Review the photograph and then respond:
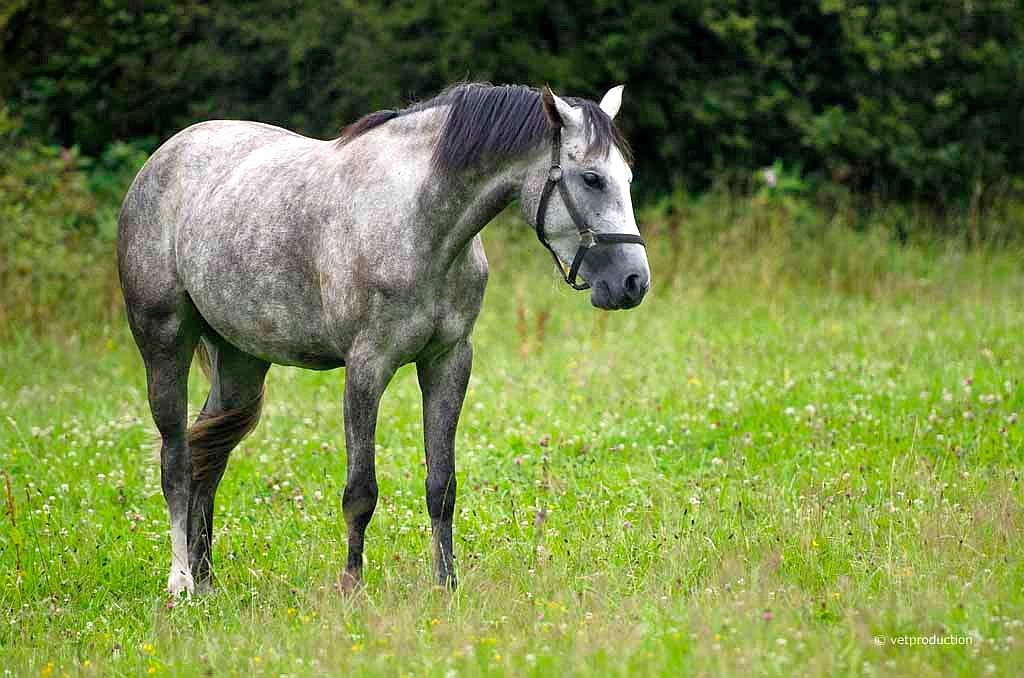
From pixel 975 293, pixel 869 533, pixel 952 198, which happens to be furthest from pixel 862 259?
pixel 869 533

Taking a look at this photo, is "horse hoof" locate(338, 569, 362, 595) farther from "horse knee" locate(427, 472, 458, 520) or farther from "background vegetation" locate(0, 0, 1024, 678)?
"horse knee" locate(427, 472, 458, 520)

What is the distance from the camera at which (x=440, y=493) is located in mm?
5047

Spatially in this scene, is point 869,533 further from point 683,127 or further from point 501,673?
point 683,127

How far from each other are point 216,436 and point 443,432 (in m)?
1.26

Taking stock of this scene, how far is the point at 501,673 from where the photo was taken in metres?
3.75

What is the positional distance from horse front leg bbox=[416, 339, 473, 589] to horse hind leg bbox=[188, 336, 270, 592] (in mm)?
1093

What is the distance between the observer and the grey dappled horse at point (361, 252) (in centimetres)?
455

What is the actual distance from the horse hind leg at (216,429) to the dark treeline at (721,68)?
27.0 feet

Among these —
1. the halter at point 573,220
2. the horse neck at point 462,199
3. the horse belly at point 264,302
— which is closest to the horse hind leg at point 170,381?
the horse belly at point 264,302

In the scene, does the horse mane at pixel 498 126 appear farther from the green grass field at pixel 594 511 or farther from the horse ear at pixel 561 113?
the green grass field at pixel 594 511

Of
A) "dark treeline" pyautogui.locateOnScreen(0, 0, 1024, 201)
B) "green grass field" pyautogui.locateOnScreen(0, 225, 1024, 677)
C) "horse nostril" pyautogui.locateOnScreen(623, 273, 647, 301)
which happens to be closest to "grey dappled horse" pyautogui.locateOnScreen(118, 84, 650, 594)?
"horse nostril" pyautogui.locateOnScreen(623, 273, 647, 301)

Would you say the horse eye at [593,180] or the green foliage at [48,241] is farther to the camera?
the green foliage at [48,241]

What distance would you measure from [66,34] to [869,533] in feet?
40.1

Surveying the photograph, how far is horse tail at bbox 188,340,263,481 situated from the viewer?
5.62m
